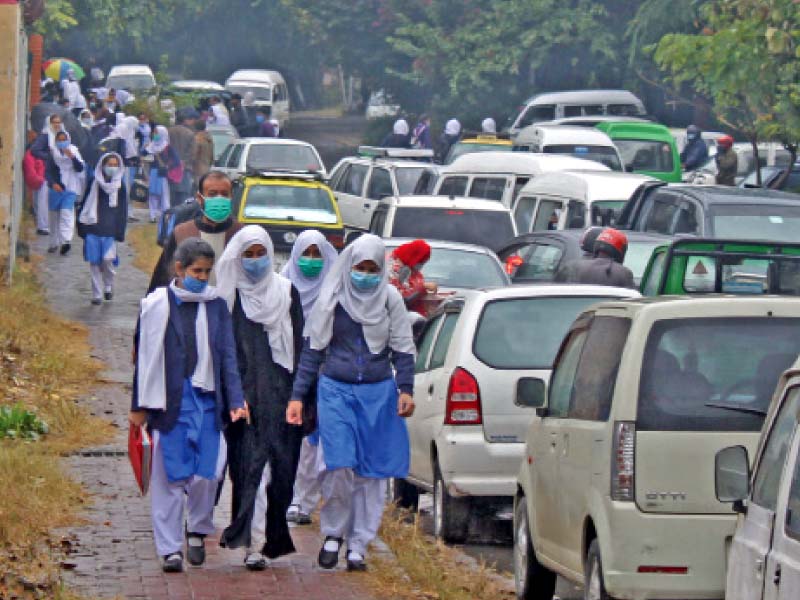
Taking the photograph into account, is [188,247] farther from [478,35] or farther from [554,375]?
[478,35]

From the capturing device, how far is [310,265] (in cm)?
1146

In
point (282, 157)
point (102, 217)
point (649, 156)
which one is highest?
point (102, 217)

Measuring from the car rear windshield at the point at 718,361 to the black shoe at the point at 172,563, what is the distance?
110 inches

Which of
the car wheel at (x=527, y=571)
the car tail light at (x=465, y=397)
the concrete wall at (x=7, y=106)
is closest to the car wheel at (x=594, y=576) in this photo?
the car wheel at (x=527, y=571)

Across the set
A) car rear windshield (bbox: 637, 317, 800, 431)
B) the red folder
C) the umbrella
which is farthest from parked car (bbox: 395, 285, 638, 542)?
the umbrella

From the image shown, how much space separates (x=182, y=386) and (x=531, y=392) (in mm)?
1679

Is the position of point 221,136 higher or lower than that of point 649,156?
lower

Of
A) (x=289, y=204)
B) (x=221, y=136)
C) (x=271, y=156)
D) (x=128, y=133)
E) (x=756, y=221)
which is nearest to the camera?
→ (x=756, y=221)

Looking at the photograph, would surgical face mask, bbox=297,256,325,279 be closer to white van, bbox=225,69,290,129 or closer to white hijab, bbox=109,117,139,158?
white hijab, bbox=109,117,139,158

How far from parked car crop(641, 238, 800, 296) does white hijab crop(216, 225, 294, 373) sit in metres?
3.77

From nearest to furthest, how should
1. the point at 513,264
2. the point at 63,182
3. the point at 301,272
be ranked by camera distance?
the point at 301,272, the point at 513,264, the point at 63,182

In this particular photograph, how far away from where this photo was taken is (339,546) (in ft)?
34.5

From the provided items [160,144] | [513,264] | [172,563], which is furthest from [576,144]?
[172,563]

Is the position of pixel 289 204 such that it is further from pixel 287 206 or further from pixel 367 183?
pixel 367 183
